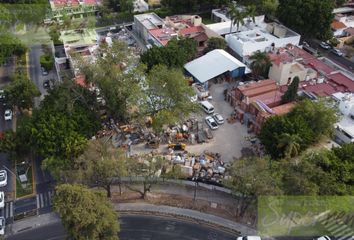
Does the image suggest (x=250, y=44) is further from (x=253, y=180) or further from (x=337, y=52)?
(x=253, y=180)

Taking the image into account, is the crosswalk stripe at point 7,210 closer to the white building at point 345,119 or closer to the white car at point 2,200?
the white car at point 2,200

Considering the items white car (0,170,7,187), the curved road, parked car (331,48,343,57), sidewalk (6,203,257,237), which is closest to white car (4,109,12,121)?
white car (0,170,7,187)

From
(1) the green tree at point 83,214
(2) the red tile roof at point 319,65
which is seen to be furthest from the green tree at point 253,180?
(2) the red tile roof at point 319,65

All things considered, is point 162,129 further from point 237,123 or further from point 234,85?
point 234,85

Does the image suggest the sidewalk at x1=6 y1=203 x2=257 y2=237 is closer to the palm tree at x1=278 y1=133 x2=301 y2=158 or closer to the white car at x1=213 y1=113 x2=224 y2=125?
the palm tree at x1=278 y1=133 x2=301 y2=158

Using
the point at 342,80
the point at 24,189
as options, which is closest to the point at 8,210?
the point at 24,189

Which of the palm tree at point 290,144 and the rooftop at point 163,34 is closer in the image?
the palm tree at point 290,144

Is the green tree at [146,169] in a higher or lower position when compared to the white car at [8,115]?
higher
